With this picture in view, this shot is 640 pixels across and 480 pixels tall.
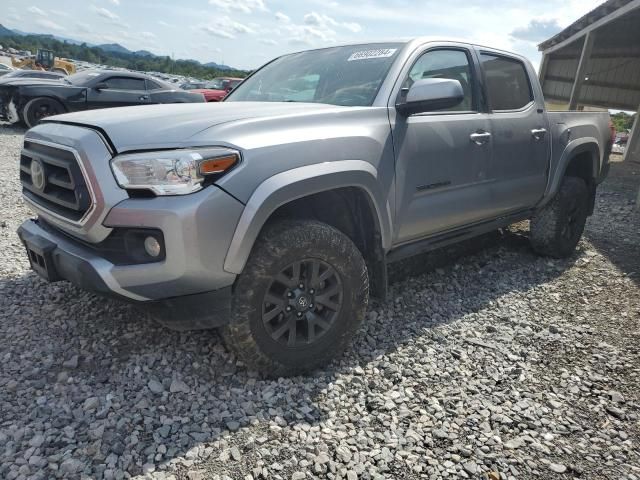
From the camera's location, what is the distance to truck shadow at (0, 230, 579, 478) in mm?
2088

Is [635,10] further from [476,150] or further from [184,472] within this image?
[184,472]

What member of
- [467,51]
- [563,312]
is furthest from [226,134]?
[563,312]

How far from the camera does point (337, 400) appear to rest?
246cm

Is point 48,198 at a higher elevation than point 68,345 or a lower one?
higher

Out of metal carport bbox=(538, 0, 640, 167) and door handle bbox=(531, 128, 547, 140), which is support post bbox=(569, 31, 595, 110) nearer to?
metal carport bbox=(538, 0, 640, 167)

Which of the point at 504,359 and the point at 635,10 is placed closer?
the point at 504,359

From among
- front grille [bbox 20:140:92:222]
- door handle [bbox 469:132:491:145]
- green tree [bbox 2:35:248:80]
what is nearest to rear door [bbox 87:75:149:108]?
front grille [bbox 20:140:92:222]

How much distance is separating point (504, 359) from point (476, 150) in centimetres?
143

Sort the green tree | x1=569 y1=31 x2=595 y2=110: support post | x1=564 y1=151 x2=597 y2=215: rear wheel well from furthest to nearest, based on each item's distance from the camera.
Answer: the green tree < x1=569 y1=31 x2=595 y2=110: support post < x1=564 y1=151 x2=597 y2=215: rear wheel well

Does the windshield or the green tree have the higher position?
the green tree

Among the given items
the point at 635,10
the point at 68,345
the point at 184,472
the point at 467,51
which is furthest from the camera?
the point at 635,10

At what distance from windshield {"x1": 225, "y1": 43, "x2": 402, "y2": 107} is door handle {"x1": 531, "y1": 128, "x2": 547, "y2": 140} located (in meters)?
1.55

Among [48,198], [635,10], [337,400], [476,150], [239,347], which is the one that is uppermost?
[635,10]

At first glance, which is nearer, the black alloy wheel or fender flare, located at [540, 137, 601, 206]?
the black alloy wheel
